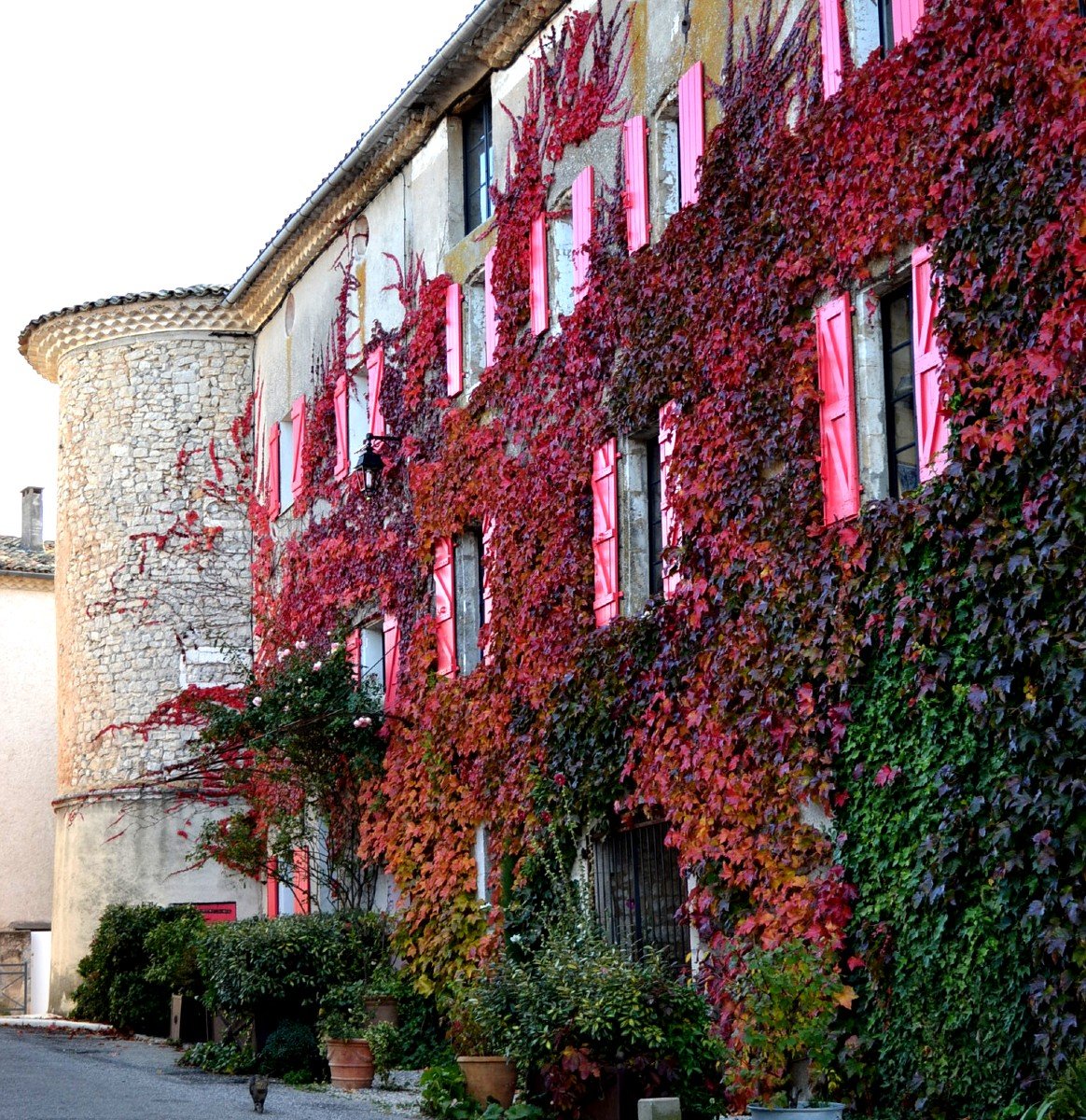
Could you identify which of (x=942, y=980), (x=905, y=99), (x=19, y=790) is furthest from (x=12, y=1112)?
(x=19, y=790)

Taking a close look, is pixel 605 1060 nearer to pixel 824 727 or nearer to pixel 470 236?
pixel 824 727

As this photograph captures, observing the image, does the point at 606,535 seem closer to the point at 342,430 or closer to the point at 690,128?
the point at 690,128

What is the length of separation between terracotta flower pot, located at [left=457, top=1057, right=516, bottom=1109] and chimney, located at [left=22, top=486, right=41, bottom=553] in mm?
27342

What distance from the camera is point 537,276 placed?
15094 millimetres

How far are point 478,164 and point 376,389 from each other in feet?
8.63

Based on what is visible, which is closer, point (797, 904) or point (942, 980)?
point (942, 980)

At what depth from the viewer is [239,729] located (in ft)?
56.1

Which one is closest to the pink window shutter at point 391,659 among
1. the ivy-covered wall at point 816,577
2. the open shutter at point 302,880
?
the ivy-covered wall at point 816,577

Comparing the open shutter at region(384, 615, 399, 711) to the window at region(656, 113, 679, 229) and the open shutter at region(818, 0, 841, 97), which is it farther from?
the open shutter at region(818, 0, 841, 97)

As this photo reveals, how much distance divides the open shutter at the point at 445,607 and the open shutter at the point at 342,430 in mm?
2859

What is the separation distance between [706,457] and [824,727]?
2337mm

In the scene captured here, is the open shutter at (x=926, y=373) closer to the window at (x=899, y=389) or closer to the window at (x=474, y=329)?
the window at (x=899, y=389)

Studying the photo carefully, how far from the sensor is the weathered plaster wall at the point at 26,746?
3086 centimetres

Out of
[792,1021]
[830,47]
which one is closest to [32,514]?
[830,47]
